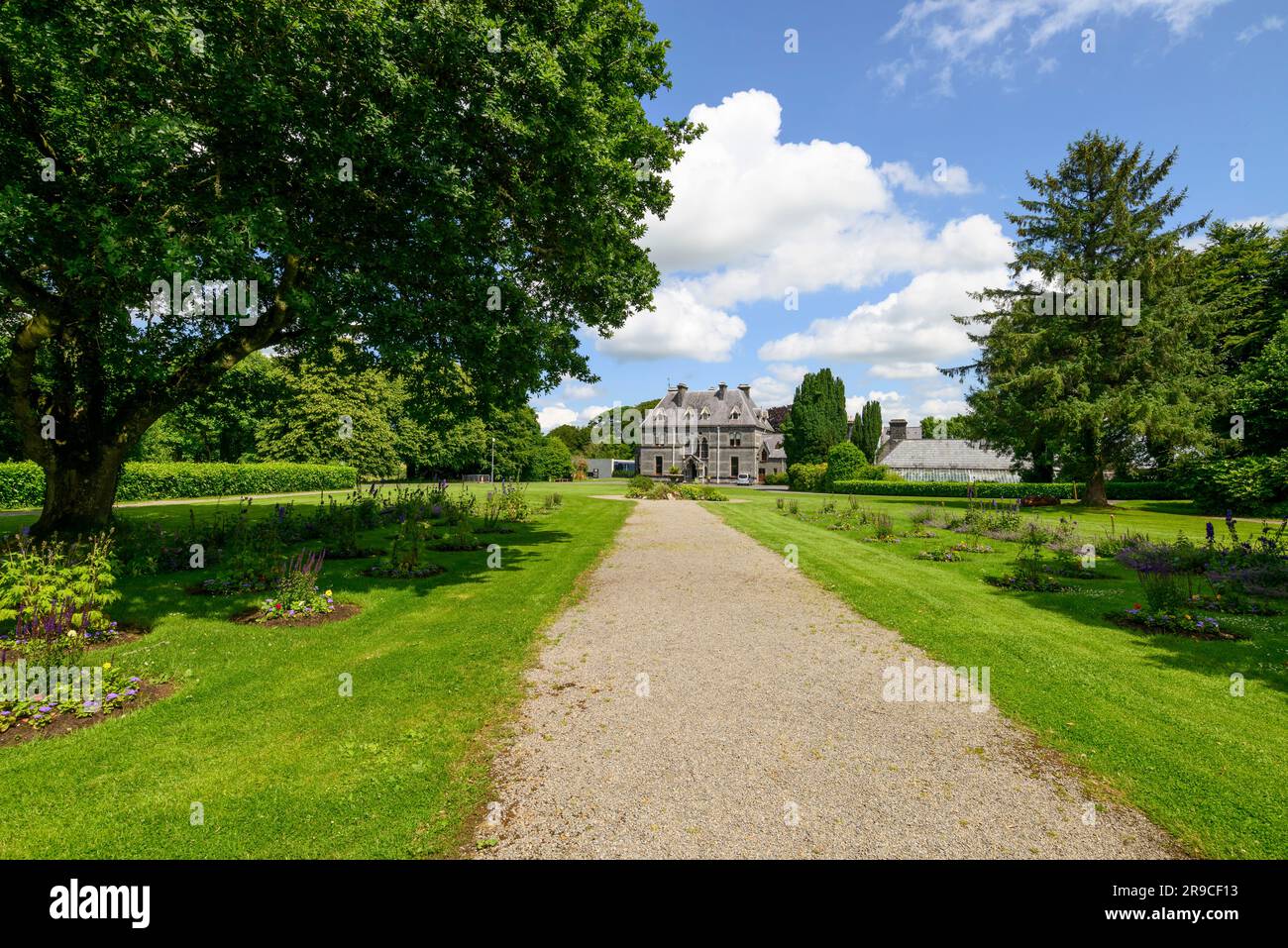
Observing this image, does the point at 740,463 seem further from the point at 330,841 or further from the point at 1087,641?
the point at 330,841

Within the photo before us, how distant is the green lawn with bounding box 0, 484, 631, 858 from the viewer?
3.57m

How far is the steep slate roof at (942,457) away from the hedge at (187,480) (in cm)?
5851

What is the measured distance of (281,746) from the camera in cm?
472

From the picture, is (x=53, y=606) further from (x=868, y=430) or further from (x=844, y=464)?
(x=868, y=430)

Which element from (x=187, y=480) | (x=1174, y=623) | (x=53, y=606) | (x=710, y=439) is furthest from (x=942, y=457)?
(x=53, y=606)

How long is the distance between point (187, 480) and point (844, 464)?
157 feet

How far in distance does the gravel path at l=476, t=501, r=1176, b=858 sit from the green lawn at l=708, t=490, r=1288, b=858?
451 millimetres

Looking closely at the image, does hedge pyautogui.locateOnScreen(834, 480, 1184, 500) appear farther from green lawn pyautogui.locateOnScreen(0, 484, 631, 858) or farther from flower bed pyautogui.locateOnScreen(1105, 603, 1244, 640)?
green lawn pyautogui.locateOnScreen(0, 484, 631, 858)

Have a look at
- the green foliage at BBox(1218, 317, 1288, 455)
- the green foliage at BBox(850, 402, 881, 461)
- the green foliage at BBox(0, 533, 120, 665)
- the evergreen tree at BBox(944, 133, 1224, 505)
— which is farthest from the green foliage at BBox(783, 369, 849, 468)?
the green foliage at BBox(0, 533, 120, 665)

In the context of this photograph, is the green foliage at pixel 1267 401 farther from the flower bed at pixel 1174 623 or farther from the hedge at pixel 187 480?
the hedge at pixel 187 480

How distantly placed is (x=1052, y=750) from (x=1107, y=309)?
118 feet

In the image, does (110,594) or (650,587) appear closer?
(110,594)

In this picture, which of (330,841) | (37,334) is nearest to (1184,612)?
(330,841)
